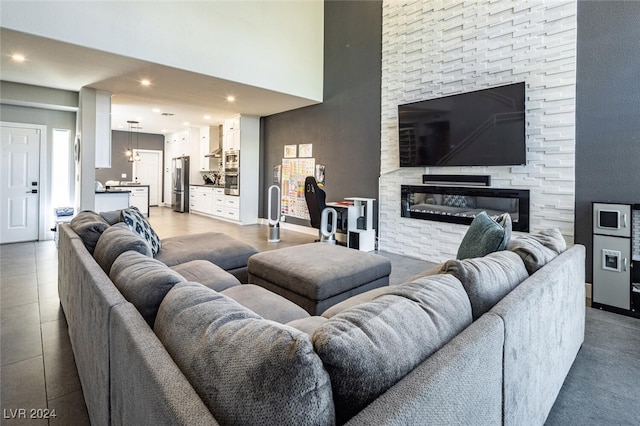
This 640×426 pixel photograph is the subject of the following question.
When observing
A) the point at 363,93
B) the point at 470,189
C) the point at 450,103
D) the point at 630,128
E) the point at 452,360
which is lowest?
the point at 452,360

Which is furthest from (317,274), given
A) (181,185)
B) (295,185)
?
(181,185)

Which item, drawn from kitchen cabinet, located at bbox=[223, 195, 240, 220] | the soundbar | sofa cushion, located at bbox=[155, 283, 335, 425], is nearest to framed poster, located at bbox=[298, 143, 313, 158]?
kitchen cabinet, located at bbox=[223, 195, 240, 220]

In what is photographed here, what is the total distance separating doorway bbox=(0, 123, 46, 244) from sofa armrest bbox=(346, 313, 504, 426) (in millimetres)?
7056

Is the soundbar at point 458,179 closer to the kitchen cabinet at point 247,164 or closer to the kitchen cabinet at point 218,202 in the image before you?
the kitchen cabinet at point 247,164

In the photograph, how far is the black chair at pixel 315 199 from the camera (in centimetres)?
515

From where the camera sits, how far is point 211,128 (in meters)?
9.64

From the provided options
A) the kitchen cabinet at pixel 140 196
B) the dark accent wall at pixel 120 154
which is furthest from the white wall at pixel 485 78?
the dark accent wall at pixel 120 154

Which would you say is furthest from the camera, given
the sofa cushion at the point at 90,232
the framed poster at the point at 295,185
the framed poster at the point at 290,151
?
the framed poster at the point at 290,151

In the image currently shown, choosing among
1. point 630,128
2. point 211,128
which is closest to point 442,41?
point 630,128

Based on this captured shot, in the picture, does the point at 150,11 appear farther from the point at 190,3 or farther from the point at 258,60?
the point at 258,60

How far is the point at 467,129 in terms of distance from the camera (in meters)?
4.05

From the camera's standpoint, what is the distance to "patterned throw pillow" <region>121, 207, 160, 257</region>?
260 centimetres

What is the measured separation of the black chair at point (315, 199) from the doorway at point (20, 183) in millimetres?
4614

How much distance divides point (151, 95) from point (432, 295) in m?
6.27
